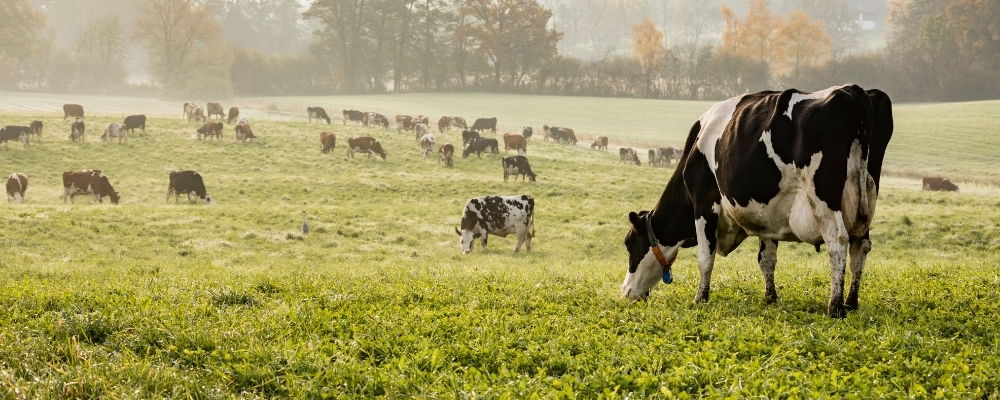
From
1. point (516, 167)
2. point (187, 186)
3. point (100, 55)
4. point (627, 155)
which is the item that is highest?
point (100, 55)

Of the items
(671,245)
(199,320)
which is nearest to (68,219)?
(199,320)

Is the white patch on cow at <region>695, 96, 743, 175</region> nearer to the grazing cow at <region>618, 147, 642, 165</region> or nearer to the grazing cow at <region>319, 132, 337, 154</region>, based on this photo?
the grazing cow at <region>319, 132, 337, 154</region>

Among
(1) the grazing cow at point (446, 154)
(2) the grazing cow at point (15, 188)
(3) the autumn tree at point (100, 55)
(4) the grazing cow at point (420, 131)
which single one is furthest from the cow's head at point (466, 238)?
(3) the autumn tree at point (100, 55)

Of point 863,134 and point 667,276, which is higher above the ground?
point 863,134

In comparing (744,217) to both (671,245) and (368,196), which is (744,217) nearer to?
(671,245)

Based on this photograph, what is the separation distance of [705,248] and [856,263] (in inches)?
58.4

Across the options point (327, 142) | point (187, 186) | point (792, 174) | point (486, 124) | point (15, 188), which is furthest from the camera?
point (486, 124)

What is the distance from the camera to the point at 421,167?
37.2 m

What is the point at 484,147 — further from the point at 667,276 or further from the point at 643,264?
the point at 667,276

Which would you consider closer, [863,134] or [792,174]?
[863,134]

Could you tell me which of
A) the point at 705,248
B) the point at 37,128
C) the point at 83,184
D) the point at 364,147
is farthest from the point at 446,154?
the point at 705,248

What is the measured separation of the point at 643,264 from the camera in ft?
27.6

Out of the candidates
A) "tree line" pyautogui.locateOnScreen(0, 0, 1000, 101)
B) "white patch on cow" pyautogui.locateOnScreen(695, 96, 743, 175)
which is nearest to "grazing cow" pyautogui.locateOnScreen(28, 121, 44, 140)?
"white patch on cow" pyautogui.locateOnScreen(695, 96, 743, 175)

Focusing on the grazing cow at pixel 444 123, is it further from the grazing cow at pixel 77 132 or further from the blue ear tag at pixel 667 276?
the blue ear tag at pixel 667 276
